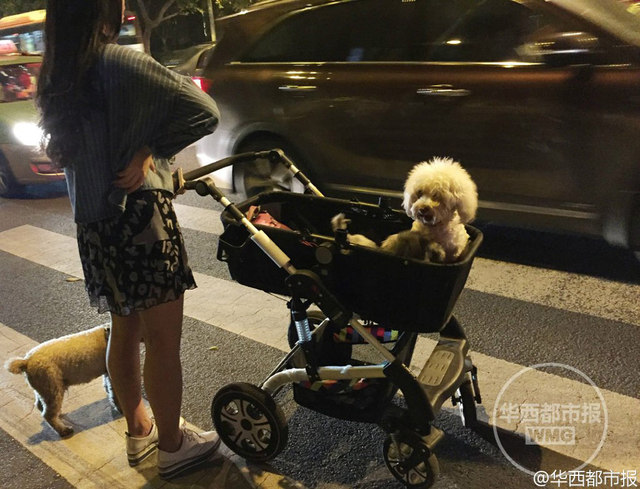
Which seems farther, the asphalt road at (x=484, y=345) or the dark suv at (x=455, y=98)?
the dark suv at (x=455, y=98)

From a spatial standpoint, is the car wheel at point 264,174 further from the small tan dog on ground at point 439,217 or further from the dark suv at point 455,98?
the small tan dog on ground at point 439,217

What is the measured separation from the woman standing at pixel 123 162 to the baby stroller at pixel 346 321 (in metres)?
0.27

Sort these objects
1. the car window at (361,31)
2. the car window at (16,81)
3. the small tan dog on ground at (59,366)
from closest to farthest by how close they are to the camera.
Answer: the small tan dog on ground at (59,366) < the car window at (361,31) < the car window at (16,81)

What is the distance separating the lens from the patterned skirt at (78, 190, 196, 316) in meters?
1.98

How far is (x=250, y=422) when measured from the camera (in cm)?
240

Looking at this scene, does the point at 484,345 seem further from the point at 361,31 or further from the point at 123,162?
the point at 361,31

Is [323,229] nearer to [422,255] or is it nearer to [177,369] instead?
[422,255]

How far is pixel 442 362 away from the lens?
2295 millimetres

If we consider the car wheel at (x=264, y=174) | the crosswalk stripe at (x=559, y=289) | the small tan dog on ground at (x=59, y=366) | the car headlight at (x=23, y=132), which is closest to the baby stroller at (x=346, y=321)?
the small tan dog on ground at (x=59, y=366)

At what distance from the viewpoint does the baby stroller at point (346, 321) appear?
196 centimetres

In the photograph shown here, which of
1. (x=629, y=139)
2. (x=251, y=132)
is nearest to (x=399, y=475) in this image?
(x=629, y=139)

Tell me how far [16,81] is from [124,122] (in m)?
6.32

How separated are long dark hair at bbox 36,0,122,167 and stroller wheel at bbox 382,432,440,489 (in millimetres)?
1628

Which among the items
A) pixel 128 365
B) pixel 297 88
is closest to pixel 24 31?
pixel 297 88
